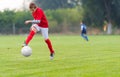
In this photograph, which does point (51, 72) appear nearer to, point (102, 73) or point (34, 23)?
point (102, 73)

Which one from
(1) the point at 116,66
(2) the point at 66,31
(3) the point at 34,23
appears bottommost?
(2) the point at 66,31

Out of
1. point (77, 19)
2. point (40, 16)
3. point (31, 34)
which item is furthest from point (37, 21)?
point (77, 19)

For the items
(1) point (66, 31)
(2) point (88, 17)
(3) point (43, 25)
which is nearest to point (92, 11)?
(2) point (88, 17)

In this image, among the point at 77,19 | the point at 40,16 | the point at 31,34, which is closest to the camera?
the point at 31,34

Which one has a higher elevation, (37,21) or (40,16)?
(40,16)

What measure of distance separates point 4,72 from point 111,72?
2.83 m

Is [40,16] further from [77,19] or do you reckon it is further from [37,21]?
[77,19]

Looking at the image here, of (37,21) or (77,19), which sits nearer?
(37,21)

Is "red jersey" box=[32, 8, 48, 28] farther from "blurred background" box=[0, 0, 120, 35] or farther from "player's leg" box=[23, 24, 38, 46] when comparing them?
"blurred background" box=[0, 0, 120, 35]

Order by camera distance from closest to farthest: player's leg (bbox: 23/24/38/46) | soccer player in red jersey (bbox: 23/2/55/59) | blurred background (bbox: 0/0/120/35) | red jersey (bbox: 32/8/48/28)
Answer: player's leg (bbox: 23/24/38/46), soccer player in red jersey (bbox: 23/2/55/59), red jersey (bbox: 32/8/48/28), blurred background (bbox: 0/0/120/35)

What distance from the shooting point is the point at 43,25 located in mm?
14922

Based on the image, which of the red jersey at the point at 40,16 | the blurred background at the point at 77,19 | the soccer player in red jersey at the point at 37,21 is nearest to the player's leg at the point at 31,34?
the soccer player in red jersey at the point at 37,21

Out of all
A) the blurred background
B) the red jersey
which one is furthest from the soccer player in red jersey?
the blurred background

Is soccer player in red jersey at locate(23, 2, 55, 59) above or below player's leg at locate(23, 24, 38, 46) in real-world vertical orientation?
above
